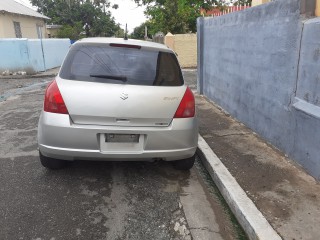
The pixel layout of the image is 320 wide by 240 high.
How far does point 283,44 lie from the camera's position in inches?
172

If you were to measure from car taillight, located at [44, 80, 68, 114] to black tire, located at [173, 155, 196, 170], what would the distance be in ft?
5.27

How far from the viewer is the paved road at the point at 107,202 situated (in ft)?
9.71

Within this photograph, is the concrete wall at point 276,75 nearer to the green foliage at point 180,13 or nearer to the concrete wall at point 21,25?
the green foliage at point 180,13

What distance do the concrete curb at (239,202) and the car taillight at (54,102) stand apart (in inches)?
75.5

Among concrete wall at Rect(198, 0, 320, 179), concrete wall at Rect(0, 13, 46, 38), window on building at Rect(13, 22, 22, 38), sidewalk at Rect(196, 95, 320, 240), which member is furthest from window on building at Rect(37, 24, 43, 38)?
sidewalk at Rect(196, 95, 320, 240)

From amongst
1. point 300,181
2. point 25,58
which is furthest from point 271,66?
point 25,58

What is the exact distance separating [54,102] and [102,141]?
66cm

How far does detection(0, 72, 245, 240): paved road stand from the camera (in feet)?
9.71

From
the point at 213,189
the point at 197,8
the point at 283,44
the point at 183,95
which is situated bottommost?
the point at 213,189

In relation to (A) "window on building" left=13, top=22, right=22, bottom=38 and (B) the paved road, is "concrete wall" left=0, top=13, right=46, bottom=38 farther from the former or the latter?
(B) the paved road

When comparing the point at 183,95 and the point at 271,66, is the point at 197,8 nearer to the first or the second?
the point at 271,66

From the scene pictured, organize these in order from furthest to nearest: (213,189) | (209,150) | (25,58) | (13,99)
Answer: (25,58) < (13,99) < (209,150) < (213,189)

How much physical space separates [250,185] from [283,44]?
6.53ft

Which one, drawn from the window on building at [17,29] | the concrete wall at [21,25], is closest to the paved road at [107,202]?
the concrete wall at [21,25]
